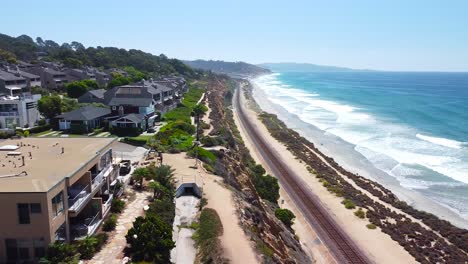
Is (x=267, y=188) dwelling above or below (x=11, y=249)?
below

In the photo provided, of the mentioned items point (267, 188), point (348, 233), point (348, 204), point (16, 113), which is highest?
point (16, 113)

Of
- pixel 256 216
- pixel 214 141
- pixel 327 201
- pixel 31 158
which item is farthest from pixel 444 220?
pixel 31 158

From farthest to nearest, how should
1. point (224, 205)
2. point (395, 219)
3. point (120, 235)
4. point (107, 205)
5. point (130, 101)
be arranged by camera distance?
point (130, 101) → point (395, 219) → point (224, 205) → point (107, 205) → point (120, 235)

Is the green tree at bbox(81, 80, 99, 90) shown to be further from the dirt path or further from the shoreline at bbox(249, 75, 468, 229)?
the dirt path

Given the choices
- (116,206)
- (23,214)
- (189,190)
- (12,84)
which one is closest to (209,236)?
(116,206)

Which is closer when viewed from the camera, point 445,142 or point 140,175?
point 140,175

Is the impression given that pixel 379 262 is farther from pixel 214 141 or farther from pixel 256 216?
pixel 214 141

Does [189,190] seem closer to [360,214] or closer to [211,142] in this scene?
[360,214]
